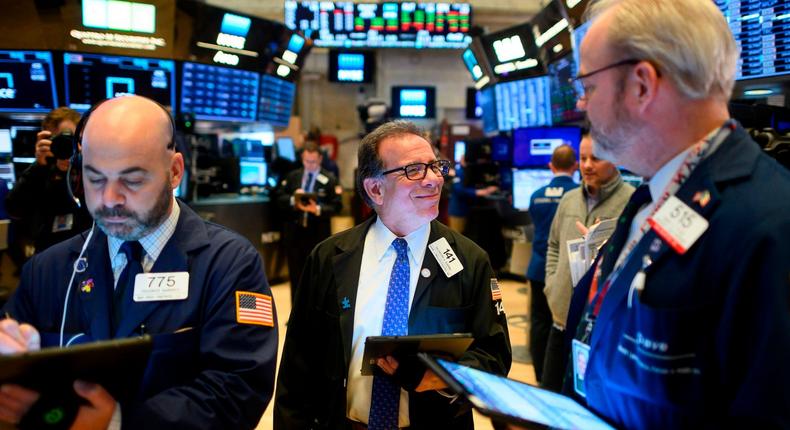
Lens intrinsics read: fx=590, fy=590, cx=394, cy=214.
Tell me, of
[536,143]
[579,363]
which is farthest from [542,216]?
[579,363]

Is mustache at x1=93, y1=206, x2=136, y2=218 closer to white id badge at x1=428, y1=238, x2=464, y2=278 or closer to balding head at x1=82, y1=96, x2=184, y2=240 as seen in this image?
balding head at x1=82, y1=96, x2=184, y2=240

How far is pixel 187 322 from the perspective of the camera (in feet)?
4.64

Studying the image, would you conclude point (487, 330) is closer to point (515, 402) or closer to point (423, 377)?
point (423, 377)

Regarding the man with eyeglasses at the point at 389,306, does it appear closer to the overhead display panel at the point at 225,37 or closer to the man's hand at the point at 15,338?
the man's hand at the point at 15,338

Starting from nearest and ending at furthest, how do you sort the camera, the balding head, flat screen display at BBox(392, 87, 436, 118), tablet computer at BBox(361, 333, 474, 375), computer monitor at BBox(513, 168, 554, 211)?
the balding head
tablet computer at BBox(361, 333, 474, 375)
the camera
computer monitor at BBox(513, 168, 554, 211)
flat screen display at BBox(392, 87, 436, 118)

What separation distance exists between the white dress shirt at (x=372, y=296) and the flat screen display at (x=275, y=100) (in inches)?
236

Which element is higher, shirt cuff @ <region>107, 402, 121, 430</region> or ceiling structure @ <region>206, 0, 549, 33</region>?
ceiling structure @ <region>206, 0, 549, 33</region>

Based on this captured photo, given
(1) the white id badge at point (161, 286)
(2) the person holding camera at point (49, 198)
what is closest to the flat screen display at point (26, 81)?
(2) the person holding camera at point (49, 198)

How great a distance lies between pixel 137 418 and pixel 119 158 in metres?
0.58

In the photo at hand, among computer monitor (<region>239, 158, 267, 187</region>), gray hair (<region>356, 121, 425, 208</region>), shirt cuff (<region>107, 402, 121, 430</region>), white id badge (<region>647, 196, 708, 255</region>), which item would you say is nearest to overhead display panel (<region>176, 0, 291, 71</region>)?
computer monitor (<region>239, 158, 267, 187</region>)

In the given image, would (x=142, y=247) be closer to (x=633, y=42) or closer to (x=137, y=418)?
(x=137, y=418)

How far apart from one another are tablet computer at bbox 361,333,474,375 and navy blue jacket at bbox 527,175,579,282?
2.64 meters

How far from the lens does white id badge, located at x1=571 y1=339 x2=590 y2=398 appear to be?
1.27 metres

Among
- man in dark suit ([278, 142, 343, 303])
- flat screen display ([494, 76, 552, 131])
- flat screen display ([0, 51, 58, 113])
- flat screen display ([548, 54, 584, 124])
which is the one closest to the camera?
flat screen display ([0, 51, 58, 113])
